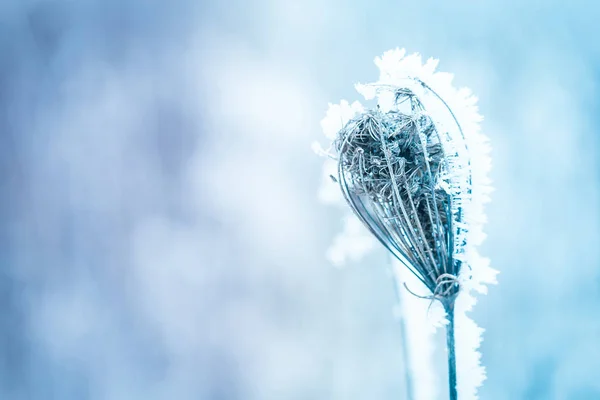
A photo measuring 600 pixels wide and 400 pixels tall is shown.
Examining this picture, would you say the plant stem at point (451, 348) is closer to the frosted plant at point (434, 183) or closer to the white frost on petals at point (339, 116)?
the frosted plant at point (434, 183)

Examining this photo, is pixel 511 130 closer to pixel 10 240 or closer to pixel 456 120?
pixel 456 120

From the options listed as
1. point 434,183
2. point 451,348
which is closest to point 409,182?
point 434,183

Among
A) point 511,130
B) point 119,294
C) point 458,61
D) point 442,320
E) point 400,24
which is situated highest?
point 400,24

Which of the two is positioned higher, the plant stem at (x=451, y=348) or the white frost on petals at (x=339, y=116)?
the white frost on petals at (x=339, y=116)

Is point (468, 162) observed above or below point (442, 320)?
above

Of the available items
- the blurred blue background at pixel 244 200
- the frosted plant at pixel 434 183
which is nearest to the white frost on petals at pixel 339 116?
the frosted plant at pixel 434 183

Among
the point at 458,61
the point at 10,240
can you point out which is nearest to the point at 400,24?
the point at 458,61
